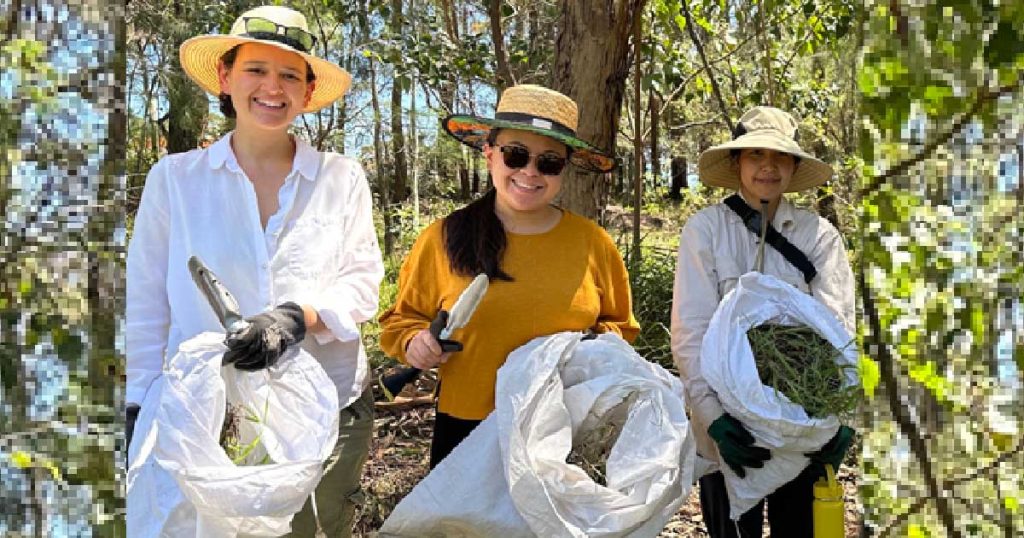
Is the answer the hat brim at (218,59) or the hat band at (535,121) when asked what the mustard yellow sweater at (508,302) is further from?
the hat brim at (218,59)

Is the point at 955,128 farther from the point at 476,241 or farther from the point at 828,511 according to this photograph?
the point at 476,241

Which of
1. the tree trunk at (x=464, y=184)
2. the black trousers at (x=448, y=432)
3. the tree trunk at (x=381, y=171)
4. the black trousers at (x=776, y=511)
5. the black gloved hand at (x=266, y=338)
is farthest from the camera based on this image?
the tree trunk at (x=464, y=184)

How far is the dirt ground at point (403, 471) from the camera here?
374 centimetres

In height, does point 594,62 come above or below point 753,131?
above

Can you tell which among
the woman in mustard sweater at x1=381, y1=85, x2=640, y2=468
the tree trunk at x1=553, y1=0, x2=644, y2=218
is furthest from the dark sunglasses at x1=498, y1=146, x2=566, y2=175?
the tree trunk at x1=553, y1=0, x2=644, y2=218

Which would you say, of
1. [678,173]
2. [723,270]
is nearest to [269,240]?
[723,270]

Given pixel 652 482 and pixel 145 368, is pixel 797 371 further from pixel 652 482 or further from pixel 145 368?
pixel 145 368

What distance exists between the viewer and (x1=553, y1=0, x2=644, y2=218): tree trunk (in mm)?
3398

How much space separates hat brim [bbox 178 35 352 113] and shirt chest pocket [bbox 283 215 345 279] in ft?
1.27

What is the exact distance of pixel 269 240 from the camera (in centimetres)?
199

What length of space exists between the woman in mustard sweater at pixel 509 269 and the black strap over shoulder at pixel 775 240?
15.1 inches

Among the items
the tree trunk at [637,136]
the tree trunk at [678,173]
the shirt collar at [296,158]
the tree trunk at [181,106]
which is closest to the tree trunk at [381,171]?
the tree trunk at [181,106]

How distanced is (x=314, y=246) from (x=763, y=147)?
1.21 m

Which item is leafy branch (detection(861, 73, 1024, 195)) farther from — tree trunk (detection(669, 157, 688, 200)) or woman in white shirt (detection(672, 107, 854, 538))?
tree trunk (detection(669, 157, 688, 200))
